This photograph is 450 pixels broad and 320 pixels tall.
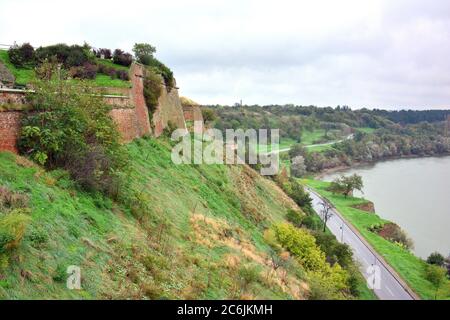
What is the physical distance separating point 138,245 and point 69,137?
15.5 feet

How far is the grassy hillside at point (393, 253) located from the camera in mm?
33000

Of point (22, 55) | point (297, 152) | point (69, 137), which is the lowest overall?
point (297, 152)

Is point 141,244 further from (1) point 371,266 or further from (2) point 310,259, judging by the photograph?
(1) point 371,266

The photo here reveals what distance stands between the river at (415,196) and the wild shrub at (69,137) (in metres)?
41.9

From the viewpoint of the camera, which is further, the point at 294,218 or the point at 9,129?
the point at 294,218

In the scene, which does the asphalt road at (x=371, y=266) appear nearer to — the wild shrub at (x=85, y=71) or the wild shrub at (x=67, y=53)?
the wild shrub at (x=85, y=71)

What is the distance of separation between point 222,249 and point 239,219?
27.2 ft

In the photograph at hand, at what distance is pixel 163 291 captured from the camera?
37.1 feet

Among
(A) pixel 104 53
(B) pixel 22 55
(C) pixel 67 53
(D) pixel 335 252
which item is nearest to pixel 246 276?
(D) pixel 335 252

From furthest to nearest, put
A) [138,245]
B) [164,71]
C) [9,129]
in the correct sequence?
[164,71] → [9,129] → [138,245]

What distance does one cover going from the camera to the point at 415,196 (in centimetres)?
7294

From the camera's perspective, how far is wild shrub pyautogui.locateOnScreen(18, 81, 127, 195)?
1393cm

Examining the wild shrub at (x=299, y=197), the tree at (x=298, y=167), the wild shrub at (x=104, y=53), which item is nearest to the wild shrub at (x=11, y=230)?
the wild shrub at (x=104, y=53)

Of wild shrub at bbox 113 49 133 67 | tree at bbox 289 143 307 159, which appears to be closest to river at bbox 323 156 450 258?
tree at bbox 289 143 307 159
